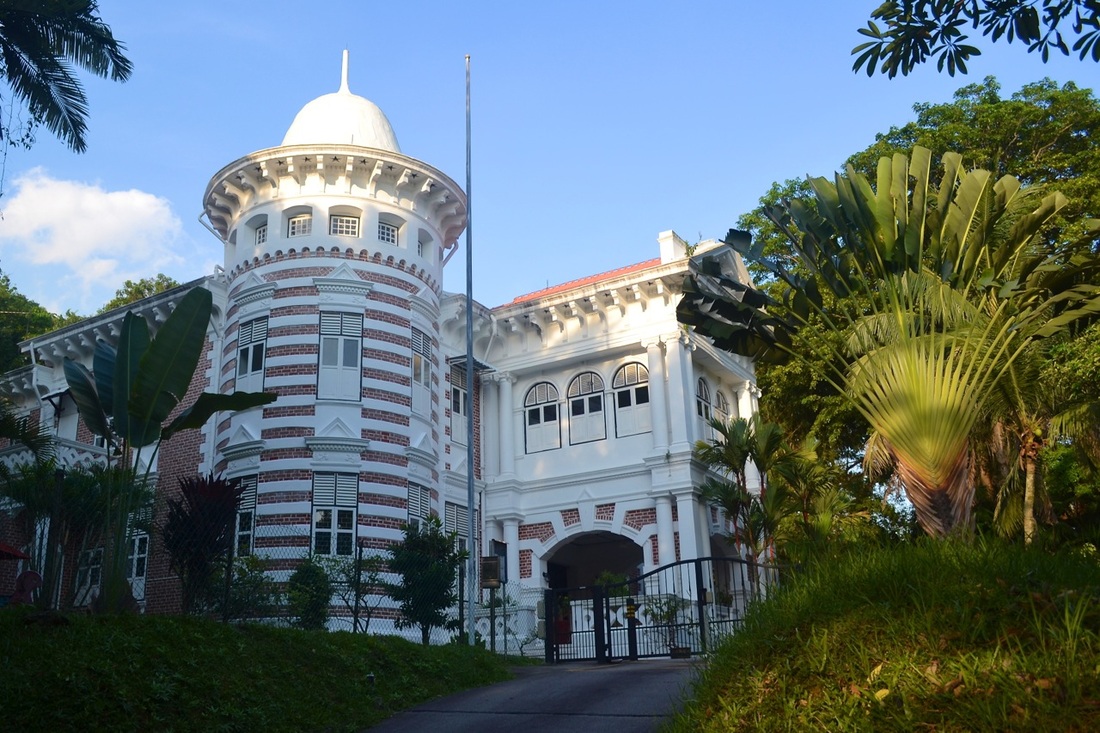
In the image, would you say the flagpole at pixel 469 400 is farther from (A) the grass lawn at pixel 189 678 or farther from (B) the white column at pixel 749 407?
(B) the white column at pixel 749 407

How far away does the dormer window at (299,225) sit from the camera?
2420 centimetres

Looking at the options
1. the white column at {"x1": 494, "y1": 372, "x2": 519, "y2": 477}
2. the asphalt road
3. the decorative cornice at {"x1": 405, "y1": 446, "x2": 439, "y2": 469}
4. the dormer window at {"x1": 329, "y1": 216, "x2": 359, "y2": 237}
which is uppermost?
the dormer window at {"x1": 329, "y1": 216, "x2": 359, "y2": 237}

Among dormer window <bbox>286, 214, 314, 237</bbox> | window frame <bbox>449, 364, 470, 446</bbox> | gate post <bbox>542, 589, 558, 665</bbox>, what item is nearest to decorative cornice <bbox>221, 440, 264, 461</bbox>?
dormer window <bbox>286, 214, 314, 237</bbox>

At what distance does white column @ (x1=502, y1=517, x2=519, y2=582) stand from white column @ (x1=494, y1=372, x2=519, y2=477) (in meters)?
1.38

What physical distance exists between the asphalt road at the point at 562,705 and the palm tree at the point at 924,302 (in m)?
3.30

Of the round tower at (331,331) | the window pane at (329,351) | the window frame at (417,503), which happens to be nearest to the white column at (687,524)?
the round tower at (331,331)

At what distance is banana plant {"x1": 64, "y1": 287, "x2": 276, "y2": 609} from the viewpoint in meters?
12.2

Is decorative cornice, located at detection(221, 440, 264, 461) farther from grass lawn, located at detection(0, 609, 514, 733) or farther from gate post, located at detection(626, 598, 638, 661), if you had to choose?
grass lawn, located at detection(0, 609, 514, 733)

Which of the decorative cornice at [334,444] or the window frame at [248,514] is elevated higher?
the decorative cornice at [334,444]

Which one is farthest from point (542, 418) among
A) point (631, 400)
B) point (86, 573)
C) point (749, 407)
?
point (86, 573)

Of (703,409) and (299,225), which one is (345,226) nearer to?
(299,225)

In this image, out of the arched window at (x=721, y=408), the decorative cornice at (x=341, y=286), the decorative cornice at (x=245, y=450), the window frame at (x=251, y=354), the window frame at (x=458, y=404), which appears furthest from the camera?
the arched window at (x=721, y=408)

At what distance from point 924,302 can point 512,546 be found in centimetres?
1731

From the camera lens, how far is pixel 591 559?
31531 millimetres
